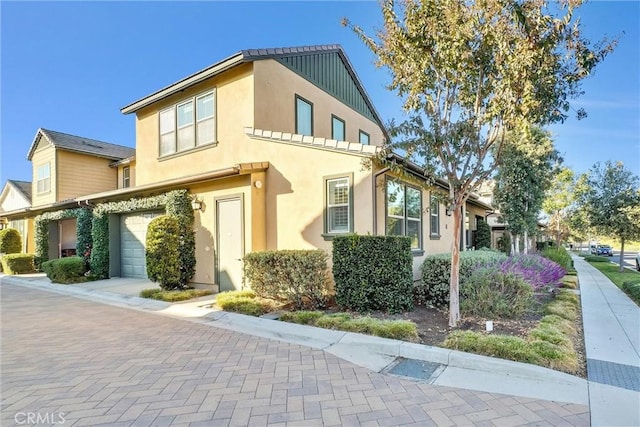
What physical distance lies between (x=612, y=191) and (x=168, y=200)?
767 inches

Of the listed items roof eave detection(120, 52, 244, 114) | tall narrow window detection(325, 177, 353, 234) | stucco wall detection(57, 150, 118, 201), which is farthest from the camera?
stucco wall detection(57, 150, 118, 201)

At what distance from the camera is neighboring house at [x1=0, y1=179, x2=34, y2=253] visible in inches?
752

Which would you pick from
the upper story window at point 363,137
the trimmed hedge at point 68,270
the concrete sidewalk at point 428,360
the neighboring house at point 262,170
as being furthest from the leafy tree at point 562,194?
the trimmed hedge at point 68,270

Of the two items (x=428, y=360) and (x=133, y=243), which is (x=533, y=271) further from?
(x=133, y=243)

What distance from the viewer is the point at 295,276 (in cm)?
718

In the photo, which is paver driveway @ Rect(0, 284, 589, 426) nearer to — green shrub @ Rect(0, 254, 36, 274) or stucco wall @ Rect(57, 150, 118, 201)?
green shrub @ Rect(0, 254, 36, 274)

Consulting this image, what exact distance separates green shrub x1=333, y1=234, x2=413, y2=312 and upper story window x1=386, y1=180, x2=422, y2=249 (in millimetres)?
1544

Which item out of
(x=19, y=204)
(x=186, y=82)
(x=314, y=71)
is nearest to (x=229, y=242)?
(x=186, y=82)

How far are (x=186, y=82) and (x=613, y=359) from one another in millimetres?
12372

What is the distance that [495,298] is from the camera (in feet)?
20.8

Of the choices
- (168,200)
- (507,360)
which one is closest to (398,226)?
(507,360)

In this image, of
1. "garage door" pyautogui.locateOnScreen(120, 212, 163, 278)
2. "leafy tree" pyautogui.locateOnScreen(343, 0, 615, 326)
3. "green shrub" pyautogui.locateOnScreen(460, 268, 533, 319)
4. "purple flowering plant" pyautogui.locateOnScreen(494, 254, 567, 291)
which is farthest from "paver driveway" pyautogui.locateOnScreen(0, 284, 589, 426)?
"garage door" pyautogui.locateOnScreen(120, 212, 163, 278)

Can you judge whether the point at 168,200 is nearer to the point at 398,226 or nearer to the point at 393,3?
the point at 398,226

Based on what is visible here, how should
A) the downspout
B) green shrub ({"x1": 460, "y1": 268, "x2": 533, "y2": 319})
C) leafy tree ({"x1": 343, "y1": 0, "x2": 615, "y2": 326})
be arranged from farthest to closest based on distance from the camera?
the downspout
green shrub ({"x1": 460, "y1": 268, "x2": 533, "y2": 319})
leafy tree ({"x1": 343, "y1": 0, "x2": 615, "y2": 326})
